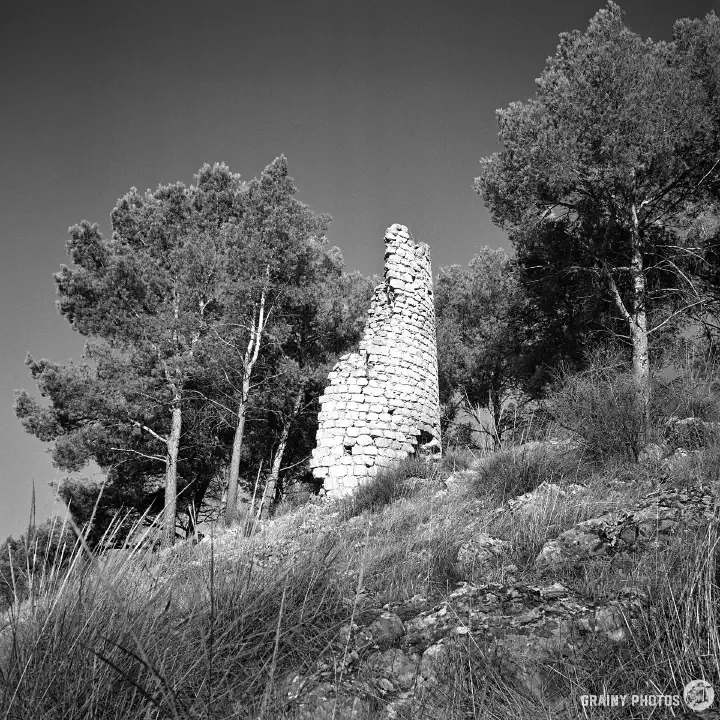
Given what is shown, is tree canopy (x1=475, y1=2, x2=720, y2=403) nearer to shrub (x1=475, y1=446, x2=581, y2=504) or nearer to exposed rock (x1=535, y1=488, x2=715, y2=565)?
shrub (x1=475, y1=446, x2=581, y2=504)

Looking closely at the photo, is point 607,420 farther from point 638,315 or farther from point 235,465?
point 235,465

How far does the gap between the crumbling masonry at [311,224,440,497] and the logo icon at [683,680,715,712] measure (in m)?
7.16

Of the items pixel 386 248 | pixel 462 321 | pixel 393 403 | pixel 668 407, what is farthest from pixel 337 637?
pixel 462 321

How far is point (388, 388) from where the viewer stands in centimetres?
988

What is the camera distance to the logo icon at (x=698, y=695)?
179 cm

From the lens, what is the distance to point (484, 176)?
12664mm

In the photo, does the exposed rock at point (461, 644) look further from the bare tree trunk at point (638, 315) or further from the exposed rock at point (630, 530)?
the bare tree trunk at point (638, 315)

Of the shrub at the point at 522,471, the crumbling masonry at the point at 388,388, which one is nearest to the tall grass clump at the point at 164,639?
the shrub at the point at 522,471

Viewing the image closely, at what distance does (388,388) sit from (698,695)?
8.10m

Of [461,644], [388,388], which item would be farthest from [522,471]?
[388,388]

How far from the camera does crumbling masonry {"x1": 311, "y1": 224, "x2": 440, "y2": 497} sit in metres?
9.38

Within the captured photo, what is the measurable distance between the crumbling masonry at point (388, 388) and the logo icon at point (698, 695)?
716 centimetres

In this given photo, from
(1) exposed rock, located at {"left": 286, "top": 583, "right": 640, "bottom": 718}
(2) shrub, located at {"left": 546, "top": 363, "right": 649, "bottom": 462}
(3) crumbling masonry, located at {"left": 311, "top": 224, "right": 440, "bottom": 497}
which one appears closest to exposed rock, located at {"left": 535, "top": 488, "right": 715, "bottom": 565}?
(1) exposed rock, located at {"left": 286, "top": 583, "right": 640, "bottom": 718}

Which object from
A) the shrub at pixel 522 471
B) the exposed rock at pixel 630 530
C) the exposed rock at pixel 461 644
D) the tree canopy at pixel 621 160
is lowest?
the exposed rock at pixel 461 644
